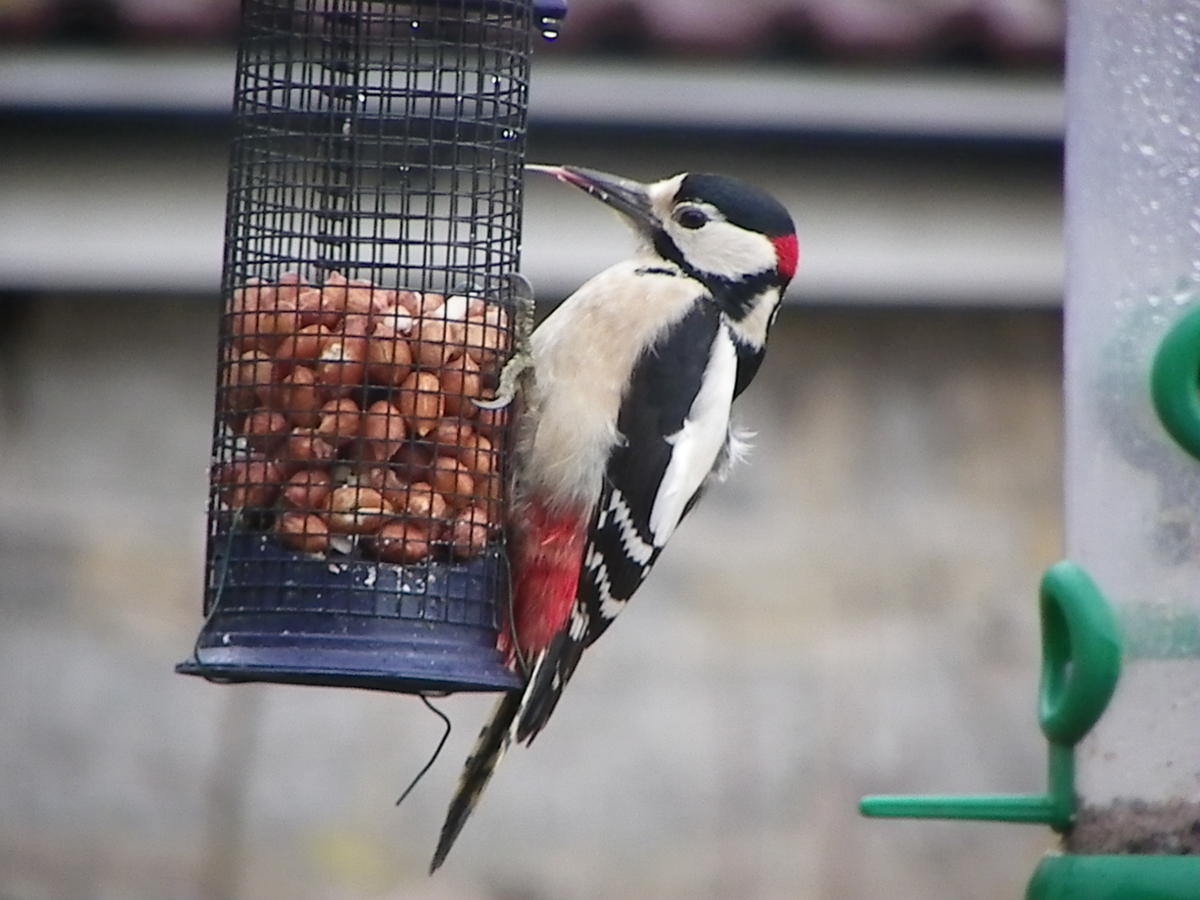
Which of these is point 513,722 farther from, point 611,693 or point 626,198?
point 611,693

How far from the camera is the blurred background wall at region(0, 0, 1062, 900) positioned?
18.5ft

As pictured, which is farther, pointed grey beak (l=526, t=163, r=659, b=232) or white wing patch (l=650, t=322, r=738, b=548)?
pointed grey beak (l=526, t=163, r=659, b=232)

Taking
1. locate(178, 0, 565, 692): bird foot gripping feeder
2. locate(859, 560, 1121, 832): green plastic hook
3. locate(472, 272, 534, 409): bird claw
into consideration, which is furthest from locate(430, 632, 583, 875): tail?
locate(859, 560, 1121, 832): green plastic hook

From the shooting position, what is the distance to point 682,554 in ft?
19.8

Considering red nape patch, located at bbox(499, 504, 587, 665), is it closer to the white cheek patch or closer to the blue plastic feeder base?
the blue plastic feeder base

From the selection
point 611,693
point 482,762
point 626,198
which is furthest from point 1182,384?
point 611,693

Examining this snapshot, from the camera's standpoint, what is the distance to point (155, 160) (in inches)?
223

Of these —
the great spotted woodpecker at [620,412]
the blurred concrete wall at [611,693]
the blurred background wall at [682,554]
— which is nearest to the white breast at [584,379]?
the great spotted woodpecker at [620,412]

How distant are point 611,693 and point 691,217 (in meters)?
1.98

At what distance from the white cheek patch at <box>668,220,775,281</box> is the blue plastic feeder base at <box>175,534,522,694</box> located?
0.89 meters

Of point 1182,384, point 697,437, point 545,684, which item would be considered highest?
point 1182,384

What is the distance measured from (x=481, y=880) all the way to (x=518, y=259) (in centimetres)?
237

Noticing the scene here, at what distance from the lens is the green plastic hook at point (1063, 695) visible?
11.5 ft

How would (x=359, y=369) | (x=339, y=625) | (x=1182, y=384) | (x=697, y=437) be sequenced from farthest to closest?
(x=697, y=437), (x=359, y=369), (x=339, y=625), (x=1182, y=384)
